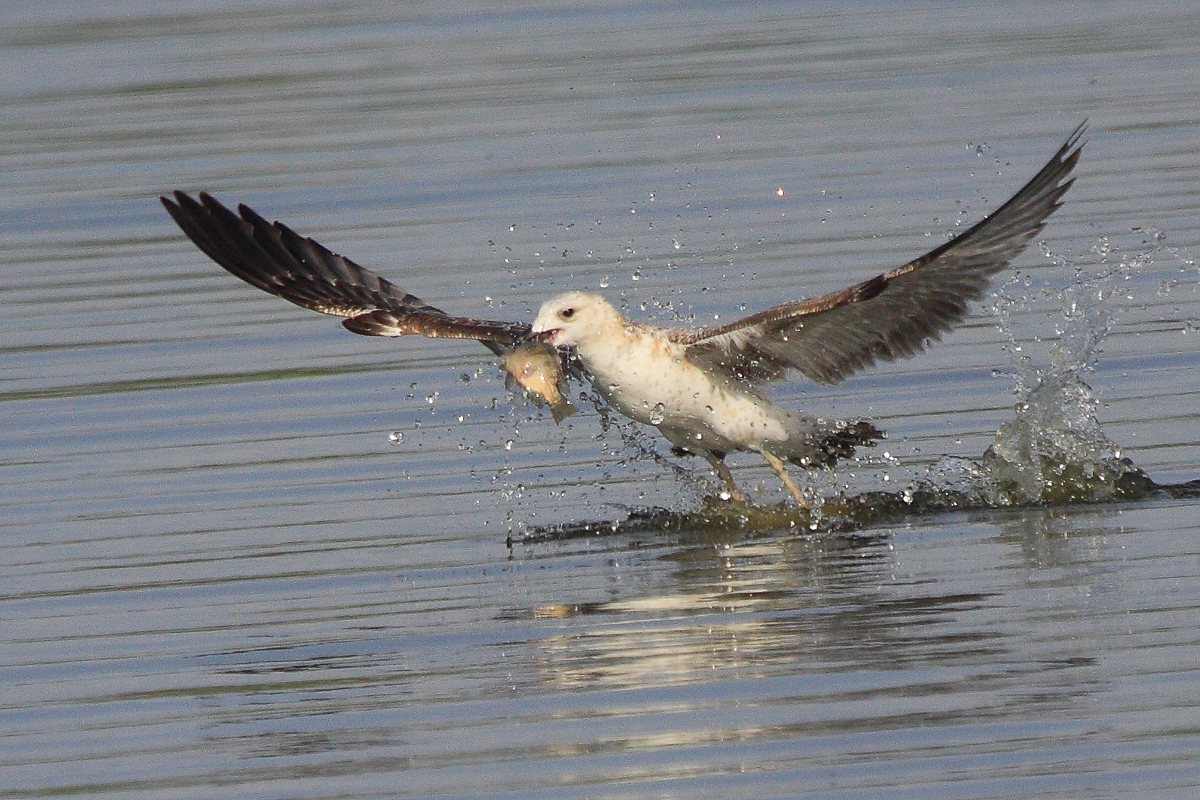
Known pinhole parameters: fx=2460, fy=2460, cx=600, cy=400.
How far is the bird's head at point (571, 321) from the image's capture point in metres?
10.1

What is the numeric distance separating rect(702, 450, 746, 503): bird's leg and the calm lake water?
12 centimetres

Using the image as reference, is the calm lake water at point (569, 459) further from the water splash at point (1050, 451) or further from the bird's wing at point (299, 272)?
the bird's wing at point (299, 272)

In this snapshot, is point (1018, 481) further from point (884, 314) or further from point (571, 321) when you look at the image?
point (571, 321)

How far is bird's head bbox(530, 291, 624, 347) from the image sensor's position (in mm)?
10070

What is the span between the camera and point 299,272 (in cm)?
1141

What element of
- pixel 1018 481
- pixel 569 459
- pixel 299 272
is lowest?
pixel 1018 481

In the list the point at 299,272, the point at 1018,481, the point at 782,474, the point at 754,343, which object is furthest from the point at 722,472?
the point at 299,272

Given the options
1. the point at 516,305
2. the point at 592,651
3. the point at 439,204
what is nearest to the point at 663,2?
the point at 439,204

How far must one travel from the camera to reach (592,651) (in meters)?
7.78

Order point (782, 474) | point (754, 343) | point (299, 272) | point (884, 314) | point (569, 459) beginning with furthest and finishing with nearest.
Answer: point (299, 272) < point (569, 459) < point (782, 474) < point (754, 343) < point (884, 314)

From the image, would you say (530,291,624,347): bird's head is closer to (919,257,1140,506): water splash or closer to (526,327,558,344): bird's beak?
(526,327,558,344): bird's beak

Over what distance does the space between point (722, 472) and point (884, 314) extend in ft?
3.58

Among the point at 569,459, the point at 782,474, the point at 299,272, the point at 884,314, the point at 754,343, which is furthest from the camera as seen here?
the point at 299,272

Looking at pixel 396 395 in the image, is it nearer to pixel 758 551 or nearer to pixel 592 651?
pixel 758 551
